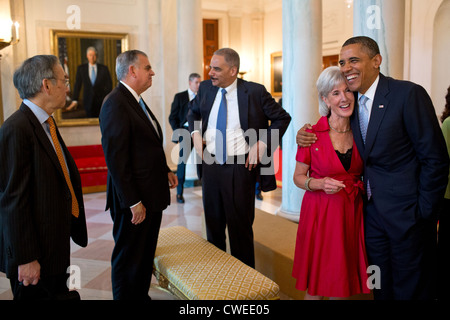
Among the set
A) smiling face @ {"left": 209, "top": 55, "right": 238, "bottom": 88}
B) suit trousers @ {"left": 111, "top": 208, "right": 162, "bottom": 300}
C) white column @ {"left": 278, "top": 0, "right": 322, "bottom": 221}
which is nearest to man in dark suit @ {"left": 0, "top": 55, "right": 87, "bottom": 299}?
suit trousers @ {"left": 111, "top": 208, "right": 162, "bottom": 300}

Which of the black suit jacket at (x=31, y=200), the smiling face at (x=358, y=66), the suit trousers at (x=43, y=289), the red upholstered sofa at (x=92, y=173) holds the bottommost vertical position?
the red upholstered sofa at (x=92, y=173)

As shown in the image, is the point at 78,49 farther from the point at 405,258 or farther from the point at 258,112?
the point at 405,258

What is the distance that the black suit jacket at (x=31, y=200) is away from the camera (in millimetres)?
2018

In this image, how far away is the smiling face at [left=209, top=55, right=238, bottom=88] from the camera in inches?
133

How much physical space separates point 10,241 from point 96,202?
5.33 metres

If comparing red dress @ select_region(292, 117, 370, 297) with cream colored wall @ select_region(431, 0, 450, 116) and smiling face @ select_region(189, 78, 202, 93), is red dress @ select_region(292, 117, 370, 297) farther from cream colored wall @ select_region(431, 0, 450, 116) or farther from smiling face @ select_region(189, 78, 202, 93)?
cream colored wall @ select_region(431, 0, 450, 116)

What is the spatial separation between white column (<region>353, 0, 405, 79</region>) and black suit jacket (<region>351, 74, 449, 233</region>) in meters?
1.90

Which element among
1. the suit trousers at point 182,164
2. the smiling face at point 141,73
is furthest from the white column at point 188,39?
the smiling face at point 141,73

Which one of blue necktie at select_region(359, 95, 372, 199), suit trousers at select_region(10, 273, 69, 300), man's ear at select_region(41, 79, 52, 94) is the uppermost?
man's ear at select_region(41, 79, 52, 94)

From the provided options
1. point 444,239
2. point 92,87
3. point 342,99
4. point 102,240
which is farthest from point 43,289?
point 92,87

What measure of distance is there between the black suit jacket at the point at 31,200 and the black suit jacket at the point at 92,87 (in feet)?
23.5

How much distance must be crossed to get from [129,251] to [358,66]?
2.00 m

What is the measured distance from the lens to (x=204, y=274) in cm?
286

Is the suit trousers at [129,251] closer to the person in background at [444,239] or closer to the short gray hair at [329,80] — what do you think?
the short gray hair at [329,80]
